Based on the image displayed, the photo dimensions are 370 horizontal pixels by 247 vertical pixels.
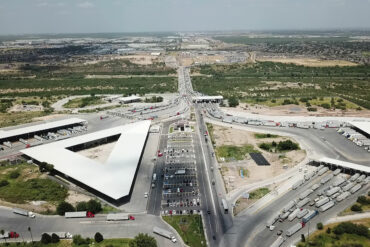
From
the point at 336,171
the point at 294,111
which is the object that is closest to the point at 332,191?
the point at 336,171

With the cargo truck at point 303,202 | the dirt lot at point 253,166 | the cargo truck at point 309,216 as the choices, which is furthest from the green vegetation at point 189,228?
the cargo truck at point 303,202

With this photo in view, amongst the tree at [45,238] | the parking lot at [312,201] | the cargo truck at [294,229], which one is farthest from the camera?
the parking lot at [312,201]

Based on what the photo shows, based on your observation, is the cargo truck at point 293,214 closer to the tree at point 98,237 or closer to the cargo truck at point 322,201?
the cargo truck at point 322,201

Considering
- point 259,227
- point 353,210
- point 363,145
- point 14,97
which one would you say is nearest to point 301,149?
point 363,145

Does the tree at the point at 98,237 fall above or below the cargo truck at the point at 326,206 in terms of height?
below

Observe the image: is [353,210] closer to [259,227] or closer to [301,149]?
[259,227]

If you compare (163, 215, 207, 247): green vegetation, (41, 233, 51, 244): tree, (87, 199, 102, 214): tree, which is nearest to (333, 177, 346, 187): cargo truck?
(163, 215, 207, 247): green vegetation

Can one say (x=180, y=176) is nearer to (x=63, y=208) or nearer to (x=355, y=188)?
(x=63, y=208)
